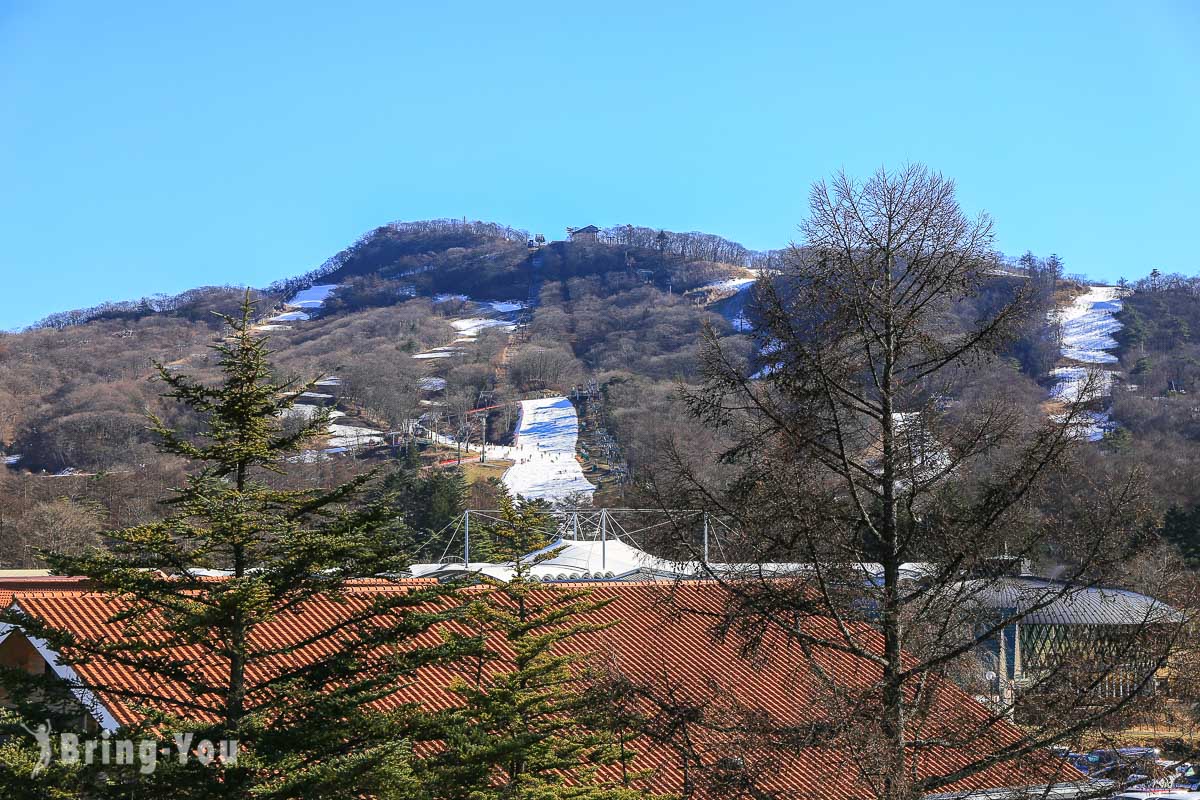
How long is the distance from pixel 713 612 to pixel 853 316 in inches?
97.7

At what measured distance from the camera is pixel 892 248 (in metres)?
8.59

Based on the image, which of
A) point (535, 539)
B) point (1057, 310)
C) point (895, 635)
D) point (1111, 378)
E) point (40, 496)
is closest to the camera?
point (895, 635)

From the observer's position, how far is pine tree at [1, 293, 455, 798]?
837cm

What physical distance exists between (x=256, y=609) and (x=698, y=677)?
10327 millimetres

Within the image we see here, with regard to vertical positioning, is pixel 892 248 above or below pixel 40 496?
above

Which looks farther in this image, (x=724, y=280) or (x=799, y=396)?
(x=724, y=280)

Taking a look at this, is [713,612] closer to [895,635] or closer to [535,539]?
[895,635]

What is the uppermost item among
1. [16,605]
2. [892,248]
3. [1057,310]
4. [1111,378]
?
[1057,310]

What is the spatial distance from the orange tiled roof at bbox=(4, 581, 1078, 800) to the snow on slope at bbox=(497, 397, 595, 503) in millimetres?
55564

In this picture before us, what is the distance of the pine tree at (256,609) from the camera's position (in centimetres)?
837

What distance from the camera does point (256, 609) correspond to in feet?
28.7

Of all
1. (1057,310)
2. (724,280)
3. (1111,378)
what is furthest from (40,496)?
(724,280)

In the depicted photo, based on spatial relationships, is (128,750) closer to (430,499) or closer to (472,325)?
(430,499)

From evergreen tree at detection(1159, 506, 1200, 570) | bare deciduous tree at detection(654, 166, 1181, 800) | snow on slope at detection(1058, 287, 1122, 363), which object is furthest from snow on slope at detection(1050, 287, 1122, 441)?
bare deciduous tree at detection(654, 166, 1181, 800)
